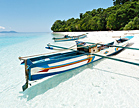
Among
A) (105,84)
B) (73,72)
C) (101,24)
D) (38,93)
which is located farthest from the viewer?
(101,24)

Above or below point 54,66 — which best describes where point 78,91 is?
below

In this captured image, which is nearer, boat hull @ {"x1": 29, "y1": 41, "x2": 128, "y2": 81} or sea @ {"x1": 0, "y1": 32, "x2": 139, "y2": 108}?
sea @ {"x1": 0, "y1": 32, "x2": 139, "y2": 108}

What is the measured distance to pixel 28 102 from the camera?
9.80 feet

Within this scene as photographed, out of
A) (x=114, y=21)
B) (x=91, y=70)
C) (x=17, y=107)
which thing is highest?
(x=114, y=21)

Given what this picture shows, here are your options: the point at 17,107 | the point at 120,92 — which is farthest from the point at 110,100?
the point at 17,107

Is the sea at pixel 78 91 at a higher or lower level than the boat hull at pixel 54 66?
lower

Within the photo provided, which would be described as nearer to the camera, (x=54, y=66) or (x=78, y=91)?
(x=78, y=91)

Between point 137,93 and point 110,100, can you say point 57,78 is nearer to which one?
point 110,100

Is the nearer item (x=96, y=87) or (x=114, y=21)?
(x=96, y=87)

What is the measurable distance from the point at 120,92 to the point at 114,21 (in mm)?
42817

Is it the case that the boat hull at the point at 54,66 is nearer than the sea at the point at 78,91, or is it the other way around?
the sea at the point at 78,91

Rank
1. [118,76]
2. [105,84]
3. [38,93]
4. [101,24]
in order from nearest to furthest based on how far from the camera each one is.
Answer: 1. [38,93]
2. [105,84]
3. [118,76]
4. [101,24]

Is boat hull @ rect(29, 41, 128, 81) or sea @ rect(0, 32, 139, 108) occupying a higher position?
boat hull @ rect(29, 41, 128, 81)

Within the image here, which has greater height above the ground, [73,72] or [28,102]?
[73,72]
